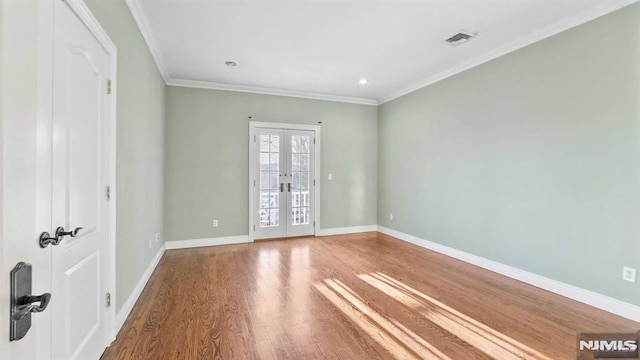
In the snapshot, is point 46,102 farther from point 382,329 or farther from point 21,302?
point 382,329

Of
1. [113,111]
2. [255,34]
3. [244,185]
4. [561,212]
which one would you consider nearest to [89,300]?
[113,111]

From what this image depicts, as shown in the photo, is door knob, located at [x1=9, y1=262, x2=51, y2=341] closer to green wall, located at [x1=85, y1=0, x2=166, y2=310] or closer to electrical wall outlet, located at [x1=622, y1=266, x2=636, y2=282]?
green wall, located at [x1=85, y1=0, x2=166, y2=310]

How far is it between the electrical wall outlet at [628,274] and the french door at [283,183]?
13.8 feet

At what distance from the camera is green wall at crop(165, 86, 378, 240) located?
4867 mm

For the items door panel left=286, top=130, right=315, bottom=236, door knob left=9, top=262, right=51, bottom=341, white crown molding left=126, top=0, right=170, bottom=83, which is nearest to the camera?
door knob left=9, top=262, right=51, bottom=341

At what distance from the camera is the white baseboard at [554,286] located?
2.59 meters

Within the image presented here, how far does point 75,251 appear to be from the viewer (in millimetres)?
1614

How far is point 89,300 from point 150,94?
250 cm

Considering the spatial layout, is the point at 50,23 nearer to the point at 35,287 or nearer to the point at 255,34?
the point at 35,287

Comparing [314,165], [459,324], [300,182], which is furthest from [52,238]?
[314,165]

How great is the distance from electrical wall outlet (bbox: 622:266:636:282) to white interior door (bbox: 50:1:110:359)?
4.09m

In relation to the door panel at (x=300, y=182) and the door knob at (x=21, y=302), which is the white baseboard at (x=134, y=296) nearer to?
the door knob at (x=21, y=302)

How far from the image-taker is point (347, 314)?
2.62 m

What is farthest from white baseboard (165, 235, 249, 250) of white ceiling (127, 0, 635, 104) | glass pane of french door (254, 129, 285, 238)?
white ceiling (127, 0, 635, 104)
